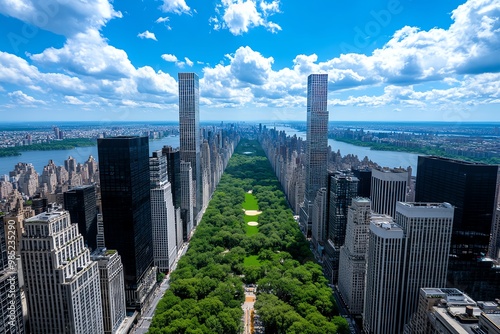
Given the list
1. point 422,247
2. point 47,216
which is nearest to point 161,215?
point 47,216

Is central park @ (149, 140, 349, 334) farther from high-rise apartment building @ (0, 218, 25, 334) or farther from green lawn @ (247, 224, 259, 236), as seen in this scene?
high-rise apartment building @ (0, 218, 25, 334)

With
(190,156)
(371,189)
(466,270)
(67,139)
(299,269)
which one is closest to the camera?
(466,270)

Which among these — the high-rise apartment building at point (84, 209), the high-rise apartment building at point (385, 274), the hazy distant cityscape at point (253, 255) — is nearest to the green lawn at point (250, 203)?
the hazy distant cityscape at point (253, 255)

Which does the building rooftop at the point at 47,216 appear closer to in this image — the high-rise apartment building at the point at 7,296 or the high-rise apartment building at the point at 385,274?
the high-rise apartment building at the point at 7,296

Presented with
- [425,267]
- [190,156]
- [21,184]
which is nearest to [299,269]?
[425,267]

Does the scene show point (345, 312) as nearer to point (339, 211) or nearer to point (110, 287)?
point (339, 211)

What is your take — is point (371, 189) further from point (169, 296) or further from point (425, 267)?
point (169, 296)
